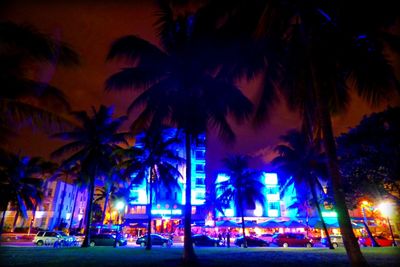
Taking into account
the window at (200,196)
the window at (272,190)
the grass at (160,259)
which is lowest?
the grass at (160,259)

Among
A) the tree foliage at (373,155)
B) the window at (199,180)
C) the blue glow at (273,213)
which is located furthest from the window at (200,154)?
the tree foliage at (373,155)

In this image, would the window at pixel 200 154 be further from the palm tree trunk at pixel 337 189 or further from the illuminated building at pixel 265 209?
the palm tree trunk at pixel 337 189

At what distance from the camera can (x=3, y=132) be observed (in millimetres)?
10438

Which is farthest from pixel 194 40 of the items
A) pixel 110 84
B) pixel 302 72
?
pixel 302 72

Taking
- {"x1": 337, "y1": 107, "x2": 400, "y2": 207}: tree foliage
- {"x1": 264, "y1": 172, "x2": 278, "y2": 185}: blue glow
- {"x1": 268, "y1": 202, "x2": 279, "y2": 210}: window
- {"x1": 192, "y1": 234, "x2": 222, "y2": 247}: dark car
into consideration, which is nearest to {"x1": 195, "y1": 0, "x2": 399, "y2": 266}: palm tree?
{"x1": 337, "y1": 107, "x2": 400, "y2": 207}: tree foliage

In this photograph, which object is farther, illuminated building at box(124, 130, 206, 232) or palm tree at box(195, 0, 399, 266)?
illuminated building at box(124, 130, 206, 232)

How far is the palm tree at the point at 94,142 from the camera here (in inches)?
968

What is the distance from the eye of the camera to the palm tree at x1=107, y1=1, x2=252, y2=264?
1256 cm

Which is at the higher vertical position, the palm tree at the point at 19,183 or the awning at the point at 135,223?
the palm tree at the point at 19,183

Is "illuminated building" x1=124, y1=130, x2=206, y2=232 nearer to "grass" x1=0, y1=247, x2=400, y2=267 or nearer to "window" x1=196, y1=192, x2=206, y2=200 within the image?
"window" x1=196, y1=192, x2=206, y2=200

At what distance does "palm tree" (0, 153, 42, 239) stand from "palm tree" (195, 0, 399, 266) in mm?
35886

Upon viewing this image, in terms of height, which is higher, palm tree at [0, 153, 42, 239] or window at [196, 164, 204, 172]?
window at [196, 164, 204, 172]

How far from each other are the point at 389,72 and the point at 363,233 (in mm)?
61230

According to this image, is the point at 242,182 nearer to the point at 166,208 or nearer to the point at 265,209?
the point at 265,209
